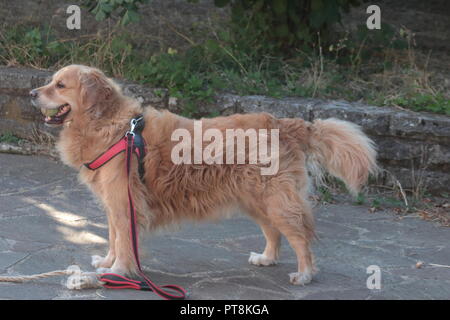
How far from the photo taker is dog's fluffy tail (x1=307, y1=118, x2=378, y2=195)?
4.71 metres

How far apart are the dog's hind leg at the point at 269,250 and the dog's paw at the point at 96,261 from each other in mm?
1128

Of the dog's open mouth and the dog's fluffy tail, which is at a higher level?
the dog's open mouth

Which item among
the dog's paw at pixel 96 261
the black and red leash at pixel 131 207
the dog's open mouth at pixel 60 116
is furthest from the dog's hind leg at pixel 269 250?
the dog's open mouth at pixel 60 116

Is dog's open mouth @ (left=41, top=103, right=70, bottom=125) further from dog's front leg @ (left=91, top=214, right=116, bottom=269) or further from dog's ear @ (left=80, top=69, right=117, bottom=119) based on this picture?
dog's front leg @ (left=91, top=214, right=116, bottom=269)

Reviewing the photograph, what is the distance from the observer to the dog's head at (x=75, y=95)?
186 inches

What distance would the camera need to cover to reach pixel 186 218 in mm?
4828

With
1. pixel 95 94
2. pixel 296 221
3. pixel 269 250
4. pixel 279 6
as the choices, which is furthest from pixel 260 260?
pixel 279 6

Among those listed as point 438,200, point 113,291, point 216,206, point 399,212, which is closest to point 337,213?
point 399,212

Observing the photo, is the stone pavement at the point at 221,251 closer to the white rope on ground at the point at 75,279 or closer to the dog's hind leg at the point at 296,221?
the white rope on ground at the point at 75,279

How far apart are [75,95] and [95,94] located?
0.14 meters

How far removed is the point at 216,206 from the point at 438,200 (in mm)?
2880

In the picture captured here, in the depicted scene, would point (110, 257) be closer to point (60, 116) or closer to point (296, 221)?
point (60, 116)

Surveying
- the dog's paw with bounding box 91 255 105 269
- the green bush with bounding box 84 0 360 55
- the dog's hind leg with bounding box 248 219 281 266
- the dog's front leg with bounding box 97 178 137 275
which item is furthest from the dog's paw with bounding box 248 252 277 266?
the green bush with bounding box 84 0 360 55

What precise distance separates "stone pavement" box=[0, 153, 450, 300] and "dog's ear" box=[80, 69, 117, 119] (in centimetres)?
108
